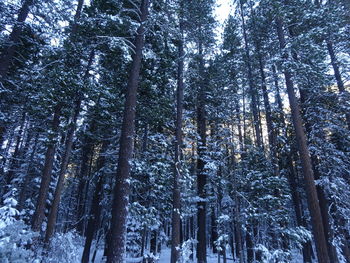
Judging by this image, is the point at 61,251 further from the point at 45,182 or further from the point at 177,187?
the point at 177,187

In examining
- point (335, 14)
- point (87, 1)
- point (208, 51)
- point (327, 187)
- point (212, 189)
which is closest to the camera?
point (335, 14)

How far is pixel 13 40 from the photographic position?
1091cm

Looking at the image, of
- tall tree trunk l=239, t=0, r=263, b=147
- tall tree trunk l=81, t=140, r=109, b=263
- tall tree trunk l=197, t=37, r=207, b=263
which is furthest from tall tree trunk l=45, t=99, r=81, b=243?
tall tree trunk l=239, t=0, r=263, b=147

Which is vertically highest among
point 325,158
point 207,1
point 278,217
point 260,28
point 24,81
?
point 207,1

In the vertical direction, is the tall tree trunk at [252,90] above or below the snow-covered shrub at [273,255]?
above

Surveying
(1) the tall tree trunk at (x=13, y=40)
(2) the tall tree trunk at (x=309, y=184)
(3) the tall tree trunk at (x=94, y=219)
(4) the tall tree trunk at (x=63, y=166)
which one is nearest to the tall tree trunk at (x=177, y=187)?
(4) the tall tree trunk at (x=63, y=166)

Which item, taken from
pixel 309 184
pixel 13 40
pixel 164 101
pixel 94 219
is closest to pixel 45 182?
pixel 94 219

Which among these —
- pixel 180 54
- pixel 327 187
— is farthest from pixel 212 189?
pixel 180 54

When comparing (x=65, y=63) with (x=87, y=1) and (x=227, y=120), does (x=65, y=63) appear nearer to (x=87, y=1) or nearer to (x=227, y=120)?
(x=87, y=1)

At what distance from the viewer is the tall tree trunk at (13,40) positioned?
1045cm

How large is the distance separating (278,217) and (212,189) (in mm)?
4549

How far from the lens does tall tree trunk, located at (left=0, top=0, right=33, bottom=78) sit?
10.4 metres

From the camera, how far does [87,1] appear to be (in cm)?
1295

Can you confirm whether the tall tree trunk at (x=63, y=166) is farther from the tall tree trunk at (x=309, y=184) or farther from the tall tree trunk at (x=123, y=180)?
the tall tree trunk at (x=309, y=184)
